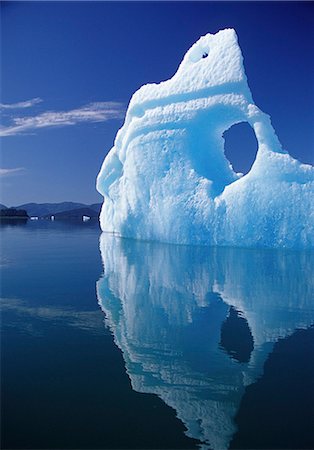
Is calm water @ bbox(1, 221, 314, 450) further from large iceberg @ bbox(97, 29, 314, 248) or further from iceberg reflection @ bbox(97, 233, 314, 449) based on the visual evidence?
large iceberg @ bbox(97, 29, 314, 248)

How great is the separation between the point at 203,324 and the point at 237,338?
86 centimetres

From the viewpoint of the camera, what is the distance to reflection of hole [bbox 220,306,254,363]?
5520 millimetres

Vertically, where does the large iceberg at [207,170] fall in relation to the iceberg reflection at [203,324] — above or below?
above

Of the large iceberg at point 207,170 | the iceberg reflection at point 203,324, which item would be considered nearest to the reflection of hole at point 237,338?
the iceberg reflection at point 203,324

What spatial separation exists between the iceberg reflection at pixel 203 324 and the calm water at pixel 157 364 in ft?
0.07

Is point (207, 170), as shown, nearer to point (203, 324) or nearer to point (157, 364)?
point (203, 324)

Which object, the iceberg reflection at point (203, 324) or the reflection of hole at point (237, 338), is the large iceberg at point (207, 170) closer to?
the iceberg reflection at point (203, 324)

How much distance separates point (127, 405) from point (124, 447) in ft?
2.19

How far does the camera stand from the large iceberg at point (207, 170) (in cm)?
1731

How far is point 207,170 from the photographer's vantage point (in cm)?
2106

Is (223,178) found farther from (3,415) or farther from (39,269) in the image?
(3,415)

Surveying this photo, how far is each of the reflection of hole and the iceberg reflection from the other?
14 millimetres

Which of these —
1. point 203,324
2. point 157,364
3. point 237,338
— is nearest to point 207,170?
point 203,324

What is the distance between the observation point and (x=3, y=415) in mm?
3832
